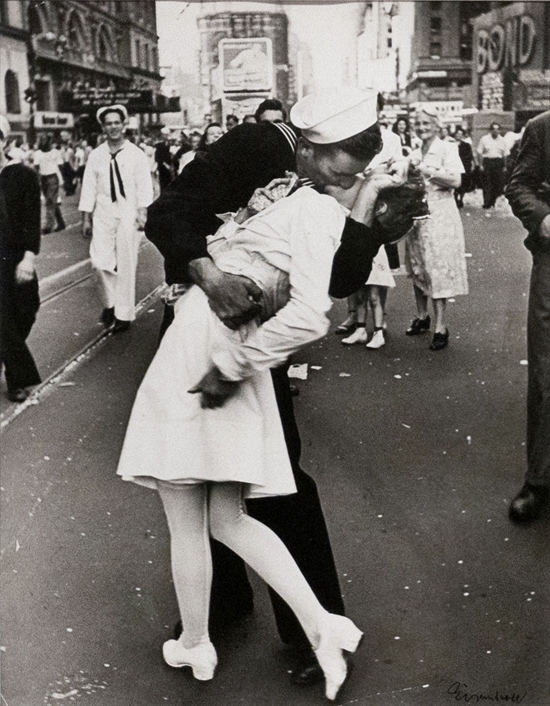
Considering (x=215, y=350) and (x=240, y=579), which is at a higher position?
(x=215, y=350)

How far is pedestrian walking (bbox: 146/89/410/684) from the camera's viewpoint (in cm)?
223

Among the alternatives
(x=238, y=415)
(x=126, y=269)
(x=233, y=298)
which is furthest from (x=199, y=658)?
(x=126, y=269)

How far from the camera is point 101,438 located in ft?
15.0

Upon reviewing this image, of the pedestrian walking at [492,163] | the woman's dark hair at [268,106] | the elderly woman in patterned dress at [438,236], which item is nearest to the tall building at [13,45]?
the woman's dark hair at [268,106]

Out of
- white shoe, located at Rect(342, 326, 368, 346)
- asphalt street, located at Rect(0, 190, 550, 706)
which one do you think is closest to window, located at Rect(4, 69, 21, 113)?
asphalt street, located at Rect(0, 190, 550, 706)

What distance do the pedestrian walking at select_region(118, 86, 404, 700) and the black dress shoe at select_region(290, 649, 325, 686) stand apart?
0.34 feet

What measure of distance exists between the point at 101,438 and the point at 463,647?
2.37 metres

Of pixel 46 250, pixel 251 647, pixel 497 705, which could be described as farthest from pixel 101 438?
pixel 46 250

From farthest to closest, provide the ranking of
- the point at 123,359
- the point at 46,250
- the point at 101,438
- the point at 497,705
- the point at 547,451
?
the point at 46,250
the point at 123,359
the point at 101,438
the point at 547,451
the point at 497,705

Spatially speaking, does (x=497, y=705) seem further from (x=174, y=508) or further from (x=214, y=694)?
(x=174, y=508)

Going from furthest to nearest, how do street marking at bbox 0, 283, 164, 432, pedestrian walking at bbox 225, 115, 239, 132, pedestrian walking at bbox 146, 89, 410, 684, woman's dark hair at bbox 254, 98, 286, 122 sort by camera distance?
street marking at bbox 0, 283, 164, 432, woman's dark hair at bbox 254, 98, 286, 122, pedestrian walking at bbox 225, 115, 239, 132, pedestrian walking at bbox 146, 89, 410, 684

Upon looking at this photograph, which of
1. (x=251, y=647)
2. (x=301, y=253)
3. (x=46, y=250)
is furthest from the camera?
(x=46, y=250)

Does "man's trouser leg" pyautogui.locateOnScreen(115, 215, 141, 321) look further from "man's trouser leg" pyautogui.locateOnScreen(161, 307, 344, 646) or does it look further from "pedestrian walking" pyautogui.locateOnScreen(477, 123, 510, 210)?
"man's trouser leg" pyautogui.locateOnScreen(161, 307, 344, 646)

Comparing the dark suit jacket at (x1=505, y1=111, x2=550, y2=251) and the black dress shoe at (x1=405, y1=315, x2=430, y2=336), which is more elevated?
the dark suit jacket at (x1=505, y1=111, x2=550, y2=251)
